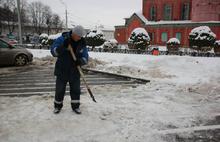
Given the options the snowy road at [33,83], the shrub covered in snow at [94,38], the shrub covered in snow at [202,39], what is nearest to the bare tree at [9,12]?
the shrub covered in snow at [94,38]

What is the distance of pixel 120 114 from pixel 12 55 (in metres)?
8.93

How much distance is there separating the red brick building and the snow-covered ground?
29.7 metres

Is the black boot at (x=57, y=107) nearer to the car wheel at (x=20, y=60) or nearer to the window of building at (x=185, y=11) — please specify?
the car wheel at (x=20, y=60)

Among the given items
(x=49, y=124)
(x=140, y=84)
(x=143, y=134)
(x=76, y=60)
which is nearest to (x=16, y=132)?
(x=49, y=124)

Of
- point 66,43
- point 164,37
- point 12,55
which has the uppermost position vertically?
point 164,37

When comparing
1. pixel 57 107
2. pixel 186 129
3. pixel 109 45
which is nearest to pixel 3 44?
pixel 57 107

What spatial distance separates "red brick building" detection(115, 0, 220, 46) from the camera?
1380 inches

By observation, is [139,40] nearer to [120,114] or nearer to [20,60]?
[20,60]

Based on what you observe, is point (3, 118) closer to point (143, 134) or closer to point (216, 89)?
point (143, 134)

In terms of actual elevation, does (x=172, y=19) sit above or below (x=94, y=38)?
above

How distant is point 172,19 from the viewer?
133ft

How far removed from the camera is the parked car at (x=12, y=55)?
11.7 m

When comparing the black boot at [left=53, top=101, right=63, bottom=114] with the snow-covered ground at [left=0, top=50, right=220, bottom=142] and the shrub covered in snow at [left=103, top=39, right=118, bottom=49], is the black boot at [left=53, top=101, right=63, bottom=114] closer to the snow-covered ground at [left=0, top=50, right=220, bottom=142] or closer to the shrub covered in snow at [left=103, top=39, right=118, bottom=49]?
the snow-covered ground at [left=0, top=50, right=220, bottom=142]

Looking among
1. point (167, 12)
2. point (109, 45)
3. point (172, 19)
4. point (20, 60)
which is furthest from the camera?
point (167, 12)
